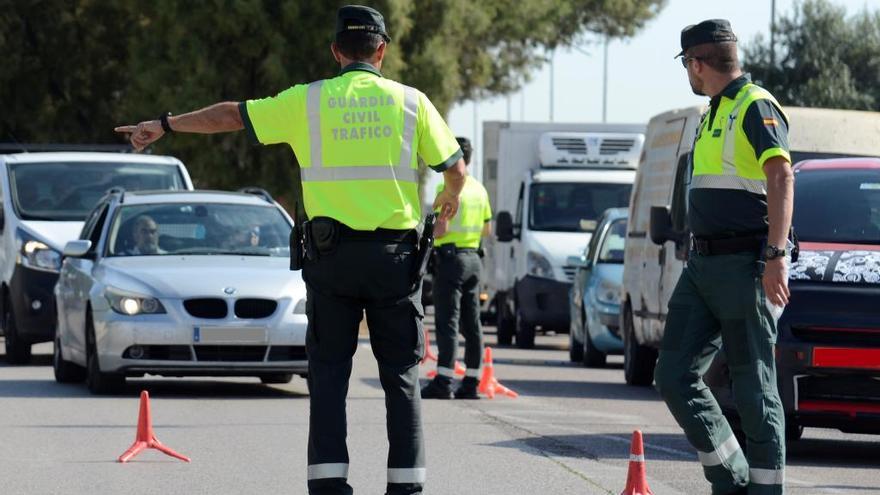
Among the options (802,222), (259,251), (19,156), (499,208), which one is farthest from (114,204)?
(499,208)

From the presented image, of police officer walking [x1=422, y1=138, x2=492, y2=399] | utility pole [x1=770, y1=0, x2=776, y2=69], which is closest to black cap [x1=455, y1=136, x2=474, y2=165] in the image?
police officer walking [x1=422, y1=138, x2=492, y2=399]

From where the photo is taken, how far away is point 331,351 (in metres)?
7.92

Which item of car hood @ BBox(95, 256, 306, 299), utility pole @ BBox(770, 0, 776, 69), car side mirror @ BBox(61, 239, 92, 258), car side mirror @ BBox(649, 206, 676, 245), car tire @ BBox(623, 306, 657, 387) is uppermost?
utility pole @ BBox(770, 0, 776, 69)

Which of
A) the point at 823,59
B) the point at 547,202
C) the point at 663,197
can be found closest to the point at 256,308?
the point at 663,197

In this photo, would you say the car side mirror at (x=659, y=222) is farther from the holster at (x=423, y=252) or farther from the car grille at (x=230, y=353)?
the holster at (x=423, y=252)

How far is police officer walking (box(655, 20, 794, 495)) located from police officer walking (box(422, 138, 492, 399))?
22.0 feet

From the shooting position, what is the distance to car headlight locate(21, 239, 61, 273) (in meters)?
18.8

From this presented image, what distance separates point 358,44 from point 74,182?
12.4 meters

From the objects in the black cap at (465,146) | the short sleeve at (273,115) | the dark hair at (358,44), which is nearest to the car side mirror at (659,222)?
the black cap at (465,146)

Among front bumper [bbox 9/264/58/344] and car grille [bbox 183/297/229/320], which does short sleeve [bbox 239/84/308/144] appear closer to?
car grille [bbox 183/297/229/320]

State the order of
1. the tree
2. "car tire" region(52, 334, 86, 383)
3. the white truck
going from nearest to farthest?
"car tire" region(52, 334, 86, 383) → the white truck → the tree

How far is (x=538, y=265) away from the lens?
83.2 ft

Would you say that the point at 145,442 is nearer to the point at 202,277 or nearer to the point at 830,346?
the point at 830,346

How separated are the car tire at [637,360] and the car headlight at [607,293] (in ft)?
7.79
